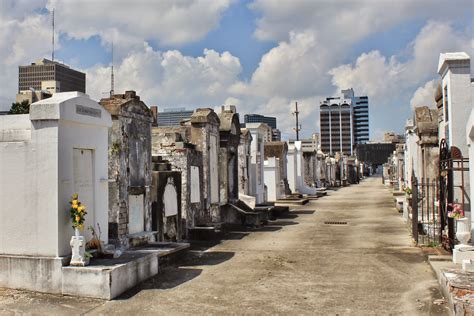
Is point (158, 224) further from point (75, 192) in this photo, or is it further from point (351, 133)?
point (351, 133)

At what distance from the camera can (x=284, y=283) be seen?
8.37 metres

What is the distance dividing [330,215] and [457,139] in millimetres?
9952

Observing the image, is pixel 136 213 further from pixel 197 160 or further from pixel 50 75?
A: pixel 50 75

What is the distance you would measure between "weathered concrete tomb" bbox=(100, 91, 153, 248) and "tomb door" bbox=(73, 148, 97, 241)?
128 centimetres

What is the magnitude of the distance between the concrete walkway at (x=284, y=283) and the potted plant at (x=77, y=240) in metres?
0.58

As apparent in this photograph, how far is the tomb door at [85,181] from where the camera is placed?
320 inches

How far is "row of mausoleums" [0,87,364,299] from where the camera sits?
741 cm

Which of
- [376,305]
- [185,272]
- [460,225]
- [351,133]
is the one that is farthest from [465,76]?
[351,133]

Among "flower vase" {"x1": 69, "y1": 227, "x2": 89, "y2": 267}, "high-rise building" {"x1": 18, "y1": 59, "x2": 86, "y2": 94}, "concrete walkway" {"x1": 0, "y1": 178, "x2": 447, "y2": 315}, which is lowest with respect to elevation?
"concrete walkway" {"x1": 0, "y1": 178, "x2": 447, "y2": 315}

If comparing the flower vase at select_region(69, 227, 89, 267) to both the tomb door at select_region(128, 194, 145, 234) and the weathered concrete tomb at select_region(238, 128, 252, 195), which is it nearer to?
the tomb door at select_region(128, 194, 145, 234)

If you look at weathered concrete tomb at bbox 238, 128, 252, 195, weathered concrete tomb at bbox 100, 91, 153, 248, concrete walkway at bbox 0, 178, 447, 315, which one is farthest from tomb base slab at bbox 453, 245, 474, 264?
weathered concrete tomb at bbox 238, 128, 252, 195

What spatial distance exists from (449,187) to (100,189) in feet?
23.1

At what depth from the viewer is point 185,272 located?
9305 mm

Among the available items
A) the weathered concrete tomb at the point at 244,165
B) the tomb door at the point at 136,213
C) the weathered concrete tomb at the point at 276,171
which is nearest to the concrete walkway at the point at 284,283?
the tomb door at the point at 136,213
